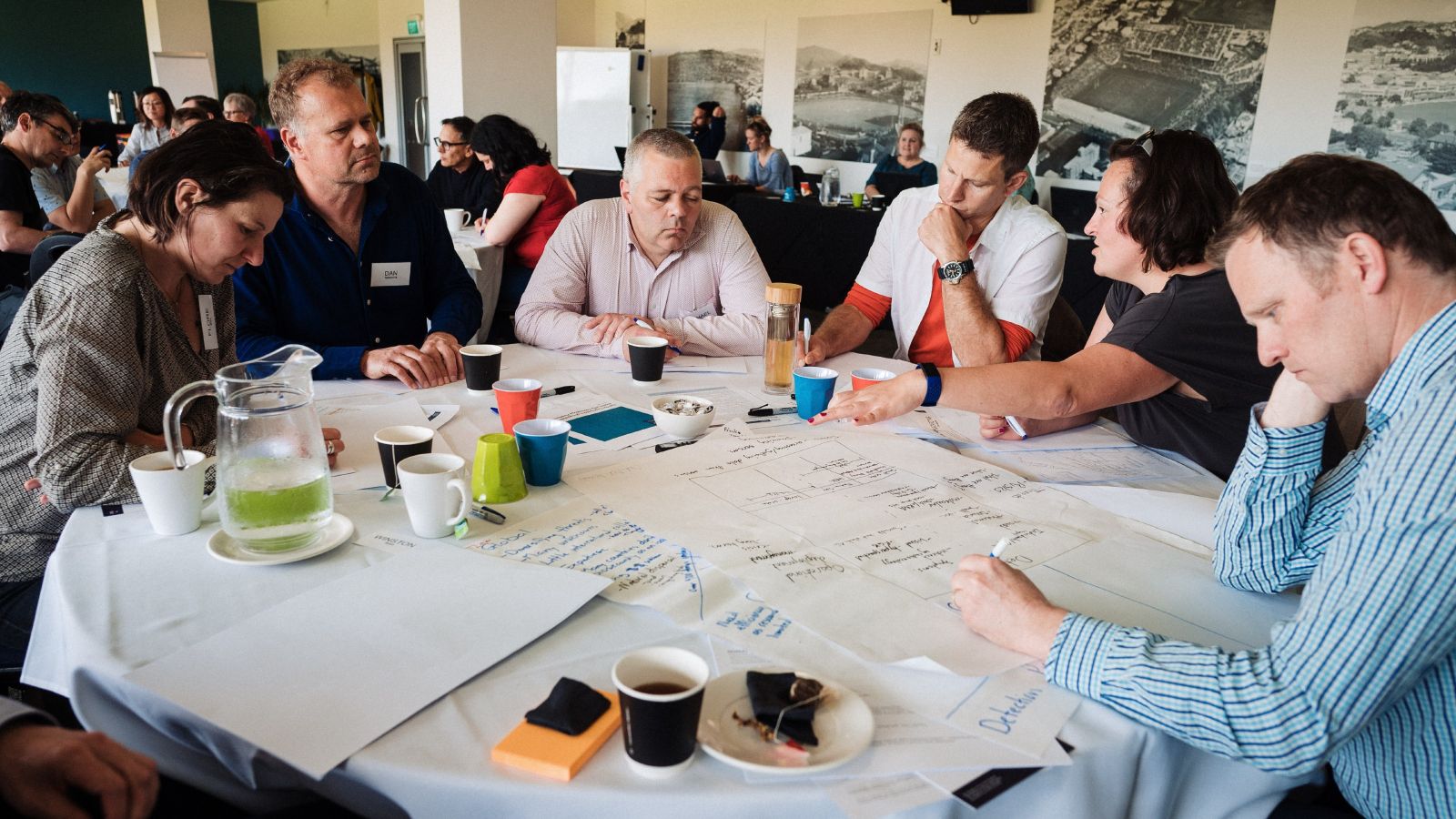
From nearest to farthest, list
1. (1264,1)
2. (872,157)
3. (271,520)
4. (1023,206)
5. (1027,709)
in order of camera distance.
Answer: (1027,709) → (271,520) → (1023,206) → (1264,1) → (872,157)

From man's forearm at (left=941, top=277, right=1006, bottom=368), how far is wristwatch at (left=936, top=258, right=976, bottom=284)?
0.5 inches

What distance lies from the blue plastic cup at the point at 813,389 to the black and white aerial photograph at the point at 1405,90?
6564mm

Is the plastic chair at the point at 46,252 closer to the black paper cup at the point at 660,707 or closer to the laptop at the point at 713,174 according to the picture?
the black paper cup at the point at 660,707

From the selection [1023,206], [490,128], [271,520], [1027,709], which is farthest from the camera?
[490,128]

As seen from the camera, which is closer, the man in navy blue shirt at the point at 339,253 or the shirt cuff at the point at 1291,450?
the shirt cuff at the point at 1291,450

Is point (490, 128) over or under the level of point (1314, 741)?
over

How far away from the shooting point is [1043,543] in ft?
4.28

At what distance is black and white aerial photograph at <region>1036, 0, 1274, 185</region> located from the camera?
23.3 feet

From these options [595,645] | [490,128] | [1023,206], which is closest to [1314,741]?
[595,645]

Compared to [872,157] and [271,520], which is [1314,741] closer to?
[271,520]

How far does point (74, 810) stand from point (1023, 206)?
243cm

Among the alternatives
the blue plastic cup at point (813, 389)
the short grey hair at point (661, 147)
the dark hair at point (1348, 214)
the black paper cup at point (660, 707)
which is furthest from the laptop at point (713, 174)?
the black paper cup at point (660, 707)

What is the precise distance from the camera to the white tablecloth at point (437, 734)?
79 cm

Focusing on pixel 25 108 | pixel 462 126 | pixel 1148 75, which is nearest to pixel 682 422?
pixel 462 126
